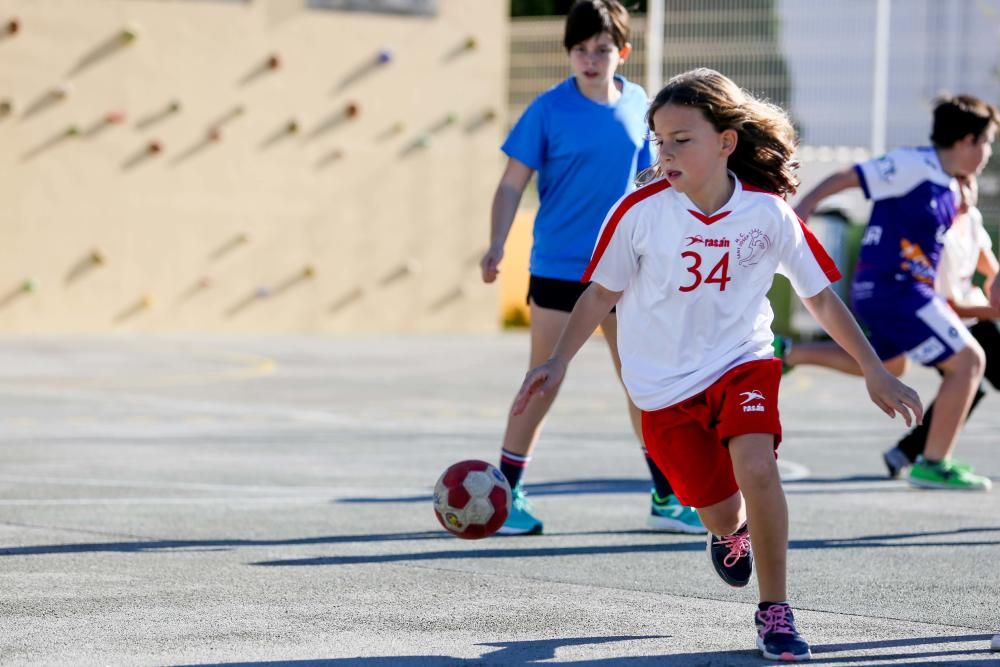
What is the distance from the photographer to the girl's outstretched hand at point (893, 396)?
15.9 feet

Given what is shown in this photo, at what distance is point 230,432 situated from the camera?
1134 centimetres

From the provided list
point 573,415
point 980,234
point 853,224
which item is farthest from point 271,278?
point 980,234

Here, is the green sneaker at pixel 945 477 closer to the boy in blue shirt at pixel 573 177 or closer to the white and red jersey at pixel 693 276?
the boy in blue shirt at pixel 573 177

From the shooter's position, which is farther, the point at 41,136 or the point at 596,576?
the point at 41,136

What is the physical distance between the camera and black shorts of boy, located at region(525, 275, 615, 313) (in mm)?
7270

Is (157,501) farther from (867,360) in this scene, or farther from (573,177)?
(867,360)

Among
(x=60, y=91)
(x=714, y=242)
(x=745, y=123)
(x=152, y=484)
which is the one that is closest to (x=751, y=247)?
(x=714, y=242)

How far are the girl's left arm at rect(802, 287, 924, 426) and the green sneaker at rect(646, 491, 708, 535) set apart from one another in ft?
6.86

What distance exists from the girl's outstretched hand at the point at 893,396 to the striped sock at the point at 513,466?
8.39 feet

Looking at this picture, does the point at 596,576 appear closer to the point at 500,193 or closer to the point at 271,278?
the point at 500,193

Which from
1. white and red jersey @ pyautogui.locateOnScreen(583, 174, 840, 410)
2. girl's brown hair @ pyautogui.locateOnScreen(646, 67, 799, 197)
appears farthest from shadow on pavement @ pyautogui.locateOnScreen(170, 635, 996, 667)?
girl's brown hair @ pyautogui.locateOnScreen(646, 67, 799, 197)

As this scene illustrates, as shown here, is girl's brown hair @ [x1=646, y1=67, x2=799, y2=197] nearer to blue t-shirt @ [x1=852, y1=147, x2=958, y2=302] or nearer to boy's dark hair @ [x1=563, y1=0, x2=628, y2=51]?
boy's dark hair @ [x1=563, y1=0, x2=628, y2=51]

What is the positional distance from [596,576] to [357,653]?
5.21 ft

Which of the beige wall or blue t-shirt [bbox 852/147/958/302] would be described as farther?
the beige wall
